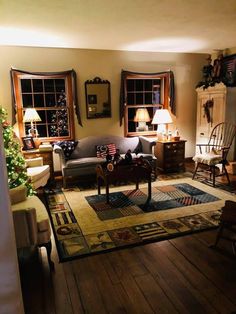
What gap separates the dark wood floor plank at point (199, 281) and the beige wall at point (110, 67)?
3.42 meters

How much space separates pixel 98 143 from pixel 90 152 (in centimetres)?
25

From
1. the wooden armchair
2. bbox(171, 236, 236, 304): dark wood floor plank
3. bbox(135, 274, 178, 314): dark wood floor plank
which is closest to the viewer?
bbox(135, 274, 178, 314): dark wood floor plank

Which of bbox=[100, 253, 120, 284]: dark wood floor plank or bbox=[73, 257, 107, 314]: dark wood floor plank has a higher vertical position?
bbox=[100, 253, 120, 284]: dark wood floor plank

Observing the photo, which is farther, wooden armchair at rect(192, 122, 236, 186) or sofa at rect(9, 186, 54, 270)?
wooden armchair at rect(192, 122, 236, 186)

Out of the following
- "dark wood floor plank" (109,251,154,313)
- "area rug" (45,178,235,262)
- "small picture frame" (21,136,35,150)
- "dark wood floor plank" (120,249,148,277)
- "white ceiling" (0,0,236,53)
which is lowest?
"dark wood floor plank" (109,251,154,313)

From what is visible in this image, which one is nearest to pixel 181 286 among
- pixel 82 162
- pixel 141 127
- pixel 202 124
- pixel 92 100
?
pixel 82 162

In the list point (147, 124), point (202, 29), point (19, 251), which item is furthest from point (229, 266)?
point (147, 124)

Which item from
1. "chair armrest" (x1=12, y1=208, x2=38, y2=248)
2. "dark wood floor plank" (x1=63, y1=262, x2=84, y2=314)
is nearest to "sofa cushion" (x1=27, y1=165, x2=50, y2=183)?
"chair armrest" (x1=12, y1=208, x2=38, y2=248)

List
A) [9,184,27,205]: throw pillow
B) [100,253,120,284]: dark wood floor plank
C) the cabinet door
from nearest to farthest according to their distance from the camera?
[100,253,120,284]: dark wood floor plank, [9,184,27,205]: throw pillow, the cabinet door

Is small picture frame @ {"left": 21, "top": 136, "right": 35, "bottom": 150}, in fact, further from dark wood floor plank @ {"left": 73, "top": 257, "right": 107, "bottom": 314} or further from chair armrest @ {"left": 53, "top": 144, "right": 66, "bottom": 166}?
dark wood floor plank @ {"left": 73, "top": 257, "right": 107, "bottom": 314}

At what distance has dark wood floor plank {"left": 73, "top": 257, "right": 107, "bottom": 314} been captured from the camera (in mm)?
1917

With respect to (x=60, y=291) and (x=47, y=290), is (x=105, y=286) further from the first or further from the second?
(x=47, y=290)

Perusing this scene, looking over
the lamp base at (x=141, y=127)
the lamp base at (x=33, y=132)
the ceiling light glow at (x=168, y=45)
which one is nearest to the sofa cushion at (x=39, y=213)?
the lamp base at (x=33, y=132)

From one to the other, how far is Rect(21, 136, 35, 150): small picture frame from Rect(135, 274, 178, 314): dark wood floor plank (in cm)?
330
